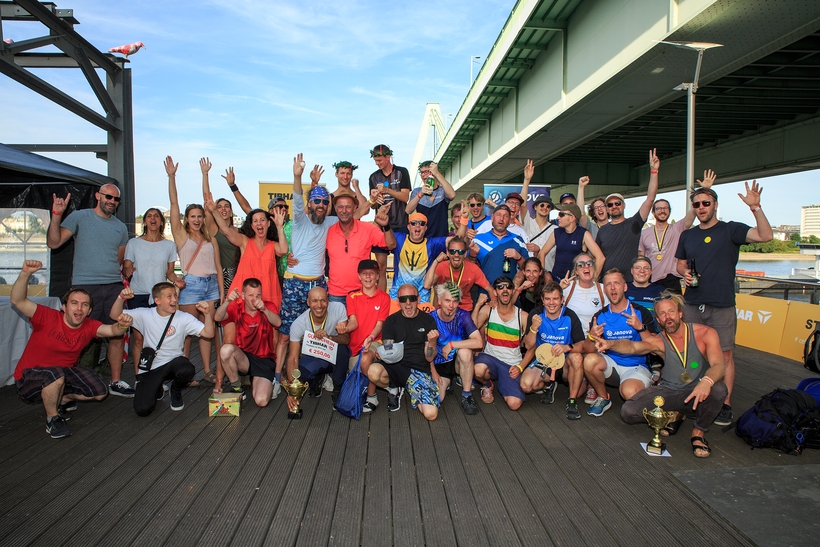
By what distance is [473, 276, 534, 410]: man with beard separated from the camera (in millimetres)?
4605

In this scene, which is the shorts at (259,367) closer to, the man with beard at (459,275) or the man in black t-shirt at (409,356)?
the man in black t-shirt at (409,356)

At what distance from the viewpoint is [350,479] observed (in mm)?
3176

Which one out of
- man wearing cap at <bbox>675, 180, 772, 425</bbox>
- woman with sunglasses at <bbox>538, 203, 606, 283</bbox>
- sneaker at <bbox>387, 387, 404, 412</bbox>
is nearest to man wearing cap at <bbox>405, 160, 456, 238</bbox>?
woman with sunglasses at <bbox>538, 203, 606, 283</bbox>

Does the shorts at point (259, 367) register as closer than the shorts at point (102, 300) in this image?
Yes

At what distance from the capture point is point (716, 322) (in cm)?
435

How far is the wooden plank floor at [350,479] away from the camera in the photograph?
8.57 ft

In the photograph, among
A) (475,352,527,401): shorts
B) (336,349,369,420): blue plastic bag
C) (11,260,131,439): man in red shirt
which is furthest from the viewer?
(475,352,527,401): shorts

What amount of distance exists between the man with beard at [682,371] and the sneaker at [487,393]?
3.98 feet

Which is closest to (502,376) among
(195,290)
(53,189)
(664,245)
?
(664,245)

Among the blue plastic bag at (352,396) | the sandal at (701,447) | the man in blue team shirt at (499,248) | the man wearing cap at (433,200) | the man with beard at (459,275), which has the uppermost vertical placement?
the man wearing cap at (433,200)

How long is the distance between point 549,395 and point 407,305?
170 centimetres

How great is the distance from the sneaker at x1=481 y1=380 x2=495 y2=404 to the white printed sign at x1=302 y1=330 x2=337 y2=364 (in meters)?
1.51

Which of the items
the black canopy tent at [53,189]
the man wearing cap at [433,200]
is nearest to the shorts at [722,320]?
the man wearing cap at [433,200]

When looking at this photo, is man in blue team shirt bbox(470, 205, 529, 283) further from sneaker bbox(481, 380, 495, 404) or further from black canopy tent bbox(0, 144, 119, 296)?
black canopy tent bbox(0, 144, 119, 296)
